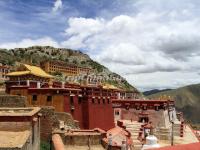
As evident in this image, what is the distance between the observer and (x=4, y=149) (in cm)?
1026

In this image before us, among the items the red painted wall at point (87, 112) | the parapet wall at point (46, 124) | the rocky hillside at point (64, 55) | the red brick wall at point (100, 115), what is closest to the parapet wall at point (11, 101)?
the parapet wall at point (46, 124)

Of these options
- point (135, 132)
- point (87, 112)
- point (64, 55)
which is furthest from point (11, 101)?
point (64, 55)

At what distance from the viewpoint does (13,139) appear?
1188 cm

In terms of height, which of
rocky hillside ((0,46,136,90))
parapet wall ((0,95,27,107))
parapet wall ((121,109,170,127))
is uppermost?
rocky hillside ((0,46,136,90))

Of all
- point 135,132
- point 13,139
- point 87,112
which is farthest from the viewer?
point 135,132

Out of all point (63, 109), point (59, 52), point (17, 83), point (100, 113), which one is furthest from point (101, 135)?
point (59, 52)

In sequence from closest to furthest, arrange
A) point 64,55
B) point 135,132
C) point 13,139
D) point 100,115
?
point 13,139 < point 100,115 < point 135,132 < point 64,55

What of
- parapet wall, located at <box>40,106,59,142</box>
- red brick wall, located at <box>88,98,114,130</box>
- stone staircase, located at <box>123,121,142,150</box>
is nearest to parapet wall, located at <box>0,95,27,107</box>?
parapet wall, located at <box>40,106,59,142</box>

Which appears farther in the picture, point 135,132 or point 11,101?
point 135,132

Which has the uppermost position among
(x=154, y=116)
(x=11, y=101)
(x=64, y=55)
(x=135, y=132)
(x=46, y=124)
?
(x=64, y=55)

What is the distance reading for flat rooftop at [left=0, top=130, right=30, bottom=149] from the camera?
10.6 meters

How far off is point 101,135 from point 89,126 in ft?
33.6

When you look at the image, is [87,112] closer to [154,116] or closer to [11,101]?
[11,101]

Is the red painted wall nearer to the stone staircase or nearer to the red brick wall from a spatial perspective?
the red brick wall
